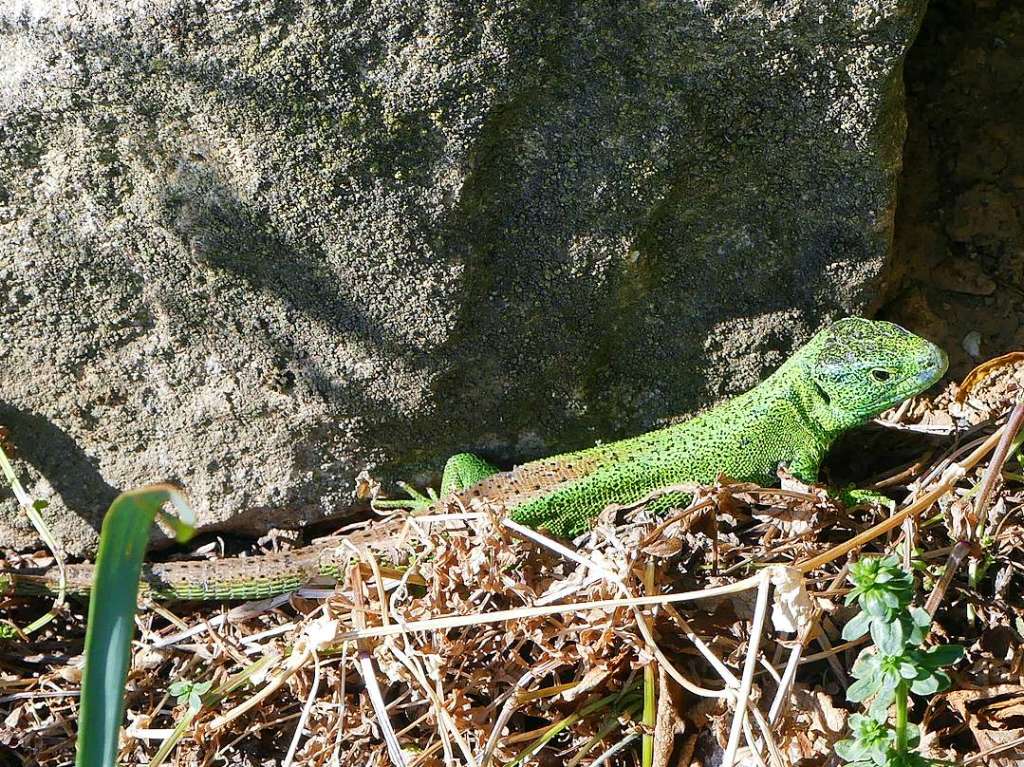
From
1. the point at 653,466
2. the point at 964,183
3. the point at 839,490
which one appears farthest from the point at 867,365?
the point at 964,183

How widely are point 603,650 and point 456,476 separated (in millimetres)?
726

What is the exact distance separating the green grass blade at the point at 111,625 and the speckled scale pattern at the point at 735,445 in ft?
4.40

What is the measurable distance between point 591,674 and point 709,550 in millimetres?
418

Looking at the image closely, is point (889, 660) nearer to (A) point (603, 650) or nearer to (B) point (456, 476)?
(A) point (603, 650)

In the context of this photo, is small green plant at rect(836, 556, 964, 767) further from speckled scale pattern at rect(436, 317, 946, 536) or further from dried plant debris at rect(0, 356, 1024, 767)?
speckled scale pattern at rect(436, 317, 946, 536)

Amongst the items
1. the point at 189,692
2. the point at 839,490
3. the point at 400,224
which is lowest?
the point at 839,490

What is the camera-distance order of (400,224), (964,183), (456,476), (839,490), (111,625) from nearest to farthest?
(111,625) → (400,224) → (839,490) → (456,476) → (964,183)

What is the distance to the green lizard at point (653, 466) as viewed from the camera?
106 inches

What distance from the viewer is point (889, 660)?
179 cm

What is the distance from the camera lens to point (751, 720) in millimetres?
2258

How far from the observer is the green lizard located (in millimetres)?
2682

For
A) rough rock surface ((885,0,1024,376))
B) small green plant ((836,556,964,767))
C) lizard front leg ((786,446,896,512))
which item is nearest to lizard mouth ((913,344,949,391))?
lizard front leg ((786,446,896,512))

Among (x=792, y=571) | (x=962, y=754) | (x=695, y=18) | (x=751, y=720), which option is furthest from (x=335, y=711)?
(x=695, y=18)

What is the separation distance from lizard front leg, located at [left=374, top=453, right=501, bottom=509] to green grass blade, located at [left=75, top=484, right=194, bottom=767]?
54.3 inches
